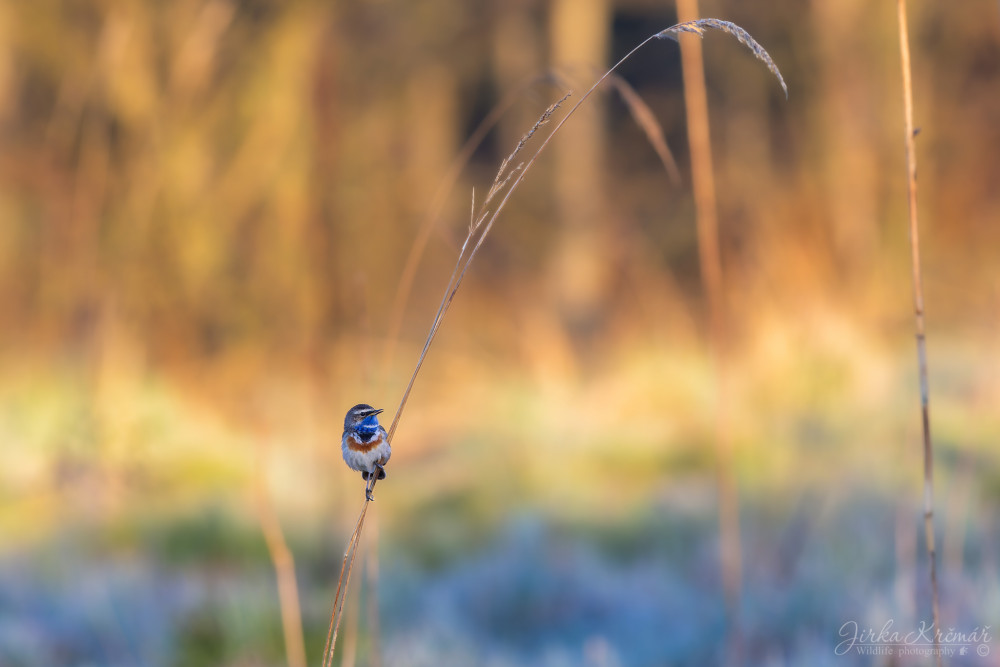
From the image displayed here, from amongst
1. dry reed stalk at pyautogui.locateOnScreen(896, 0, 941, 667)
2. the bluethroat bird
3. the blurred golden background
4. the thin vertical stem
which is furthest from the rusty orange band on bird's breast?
the thin vertical stem

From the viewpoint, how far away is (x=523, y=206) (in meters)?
11.4

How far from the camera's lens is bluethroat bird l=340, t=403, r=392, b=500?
89 centimetres

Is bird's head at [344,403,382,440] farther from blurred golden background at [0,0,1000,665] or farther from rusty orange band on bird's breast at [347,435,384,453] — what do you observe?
blurred golden background at [0,0,1000,665]

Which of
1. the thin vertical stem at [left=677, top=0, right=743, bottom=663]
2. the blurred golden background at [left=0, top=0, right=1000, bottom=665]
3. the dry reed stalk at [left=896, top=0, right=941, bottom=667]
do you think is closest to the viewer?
the dry reed stalk at [left=896, top=0, right=941, bottom=667]

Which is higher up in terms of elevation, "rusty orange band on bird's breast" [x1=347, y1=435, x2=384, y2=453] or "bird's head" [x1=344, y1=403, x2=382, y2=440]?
"bird's head" [x1=344, y1=403, x2=382, y2=440]

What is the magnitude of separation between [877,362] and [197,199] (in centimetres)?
399

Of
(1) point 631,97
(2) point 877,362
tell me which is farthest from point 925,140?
(1) point 631,97

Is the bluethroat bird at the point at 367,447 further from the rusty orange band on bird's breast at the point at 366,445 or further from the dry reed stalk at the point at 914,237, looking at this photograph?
the dry reed stalk at the point at 914,237

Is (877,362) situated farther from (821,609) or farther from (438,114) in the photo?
(438,114)

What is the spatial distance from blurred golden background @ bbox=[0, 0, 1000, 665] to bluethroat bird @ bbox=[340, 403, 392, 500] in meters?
0.54

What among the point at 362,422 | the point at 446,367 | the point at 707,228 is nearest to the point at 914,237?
the point at 707,228

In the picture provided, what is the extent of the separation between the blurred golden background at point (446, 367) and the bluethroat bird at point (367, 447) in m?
0.54

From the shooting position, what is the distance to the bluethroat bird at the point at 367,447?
35.1 inches

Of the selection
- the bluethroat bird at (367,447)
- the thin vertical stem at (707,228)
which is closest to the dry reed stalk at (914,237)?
the thin vertical stem at (707,228)
